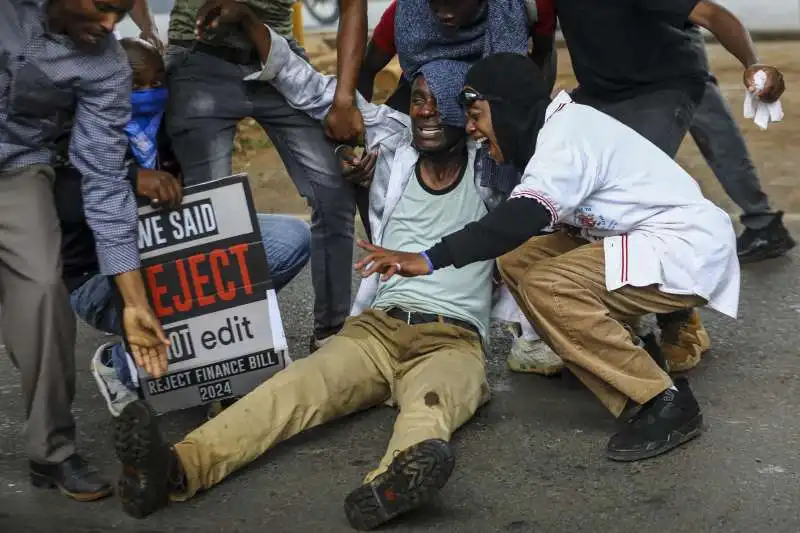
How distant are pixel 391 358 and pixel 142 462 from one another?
1027mm

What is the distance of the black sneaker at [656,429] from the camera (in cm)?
375

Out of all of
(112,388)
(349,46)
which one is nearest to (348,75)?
(349,46)

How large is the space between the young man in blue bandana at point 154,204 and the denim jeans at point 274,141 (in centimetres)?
8

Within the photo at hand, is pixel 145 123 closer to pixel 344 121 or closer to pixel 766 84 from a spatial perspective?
pixel 344 121

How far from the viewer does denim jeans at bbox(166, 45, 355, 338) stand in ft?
14.0

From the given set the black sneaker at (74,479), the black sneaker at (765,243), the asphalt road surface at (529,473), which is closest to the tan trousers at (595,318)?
the asphalt road surface at (529,473)

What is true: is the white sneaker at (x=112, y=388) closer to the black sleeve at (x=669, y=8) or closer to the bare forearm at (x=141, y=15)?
the bare forearm at (x=141, y=15)

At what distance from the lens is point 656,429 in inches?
148

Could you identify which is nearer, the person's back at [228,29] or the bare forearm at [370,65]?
the person's back at [228,29]

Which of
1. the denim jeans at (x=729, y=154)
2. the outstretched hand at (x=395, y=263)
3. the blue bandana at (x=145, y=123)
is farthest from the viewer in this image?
the denim jeans at (x=729, y=154)

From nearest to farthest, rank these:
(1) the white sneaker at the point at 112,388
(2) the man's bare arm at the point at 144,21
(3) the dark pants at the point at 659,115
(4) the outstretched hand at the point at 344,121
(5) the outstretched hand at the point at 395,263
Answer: (5) the outstretched hand at the point at 395,263 → (1) the white sneaker at the point at 112,388 → (4) the outstretched hand at the point at 344,121 → (3) the dark pants at the point at 659,115 → (2) the man's bare arm at the point at 144,21

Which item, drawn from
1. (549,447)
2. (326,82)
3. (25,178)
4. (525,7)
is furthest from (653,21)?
(25,178)

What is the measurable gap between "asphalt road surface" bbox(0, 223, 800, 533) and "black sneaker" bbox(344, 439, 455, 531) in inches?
3.9

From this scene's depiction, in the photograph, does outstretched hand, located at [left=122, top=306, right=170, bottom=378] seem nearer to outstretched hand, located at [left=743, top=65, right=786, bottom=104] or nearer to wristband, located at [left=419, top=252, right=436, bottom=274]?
wristband, located at [left=419, top=252, right=436, bottom=274]
